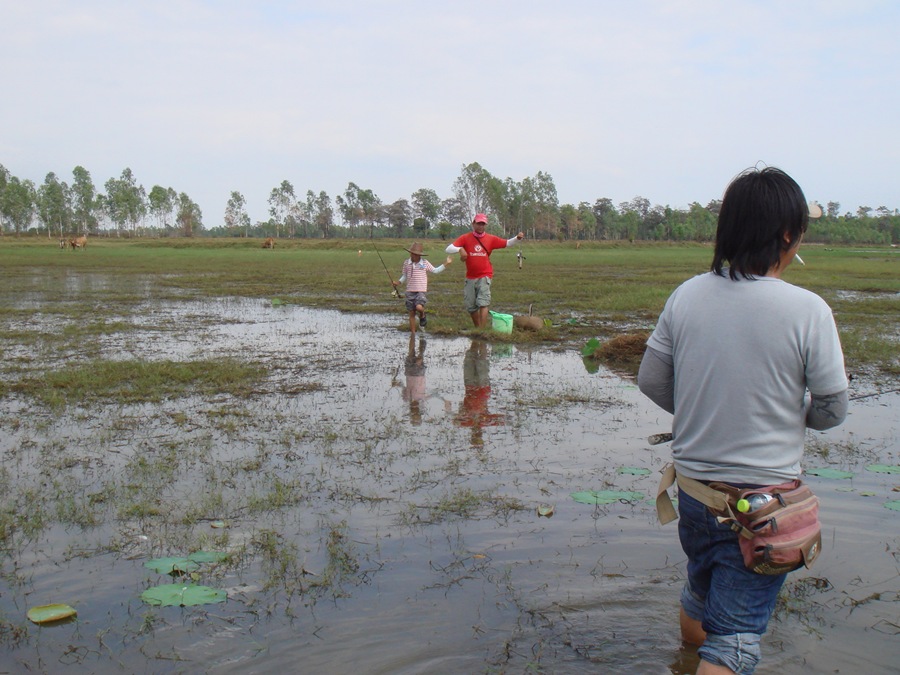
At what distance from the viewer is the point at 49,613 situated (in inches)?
149

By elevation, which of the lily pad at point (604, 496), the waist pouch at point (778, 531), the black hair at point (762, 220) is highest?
the black hair at point (762, 220)

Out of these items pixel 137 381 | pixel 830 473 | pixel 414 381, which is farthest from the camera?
pixel 414 381

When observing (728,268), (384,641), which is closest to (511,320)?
(384,641)

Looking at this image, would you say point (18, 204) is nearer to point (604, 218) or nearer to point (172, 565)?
point (604, 218)

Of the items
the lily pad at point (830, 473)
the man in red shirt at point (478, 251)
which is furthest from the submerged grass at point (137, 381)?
the lily pad at point (830, 473)

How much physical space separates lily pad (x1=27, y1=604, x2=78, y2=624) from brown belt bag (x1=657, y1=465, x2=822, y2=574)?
3.10 m

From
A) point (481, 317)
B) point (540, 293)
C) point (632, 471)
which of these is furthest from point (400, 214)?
point (632, 471)

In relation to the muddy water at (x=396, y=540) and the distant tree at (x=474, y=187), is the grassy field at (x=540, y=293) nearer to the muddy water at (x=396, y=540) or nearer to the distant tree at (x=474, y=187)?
the muddy water at (x=396, y=540)

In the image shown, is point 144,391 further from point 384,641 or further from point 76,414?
point 384,641

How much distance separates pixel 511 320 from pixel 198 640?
10344mm

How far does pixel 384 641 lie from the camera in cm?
367

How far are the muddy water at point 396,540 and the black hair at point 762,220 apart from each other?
6.37 feet

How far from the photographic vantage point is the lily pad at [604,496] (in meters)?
5.48

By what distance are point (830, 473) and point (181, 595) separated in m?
4.83
